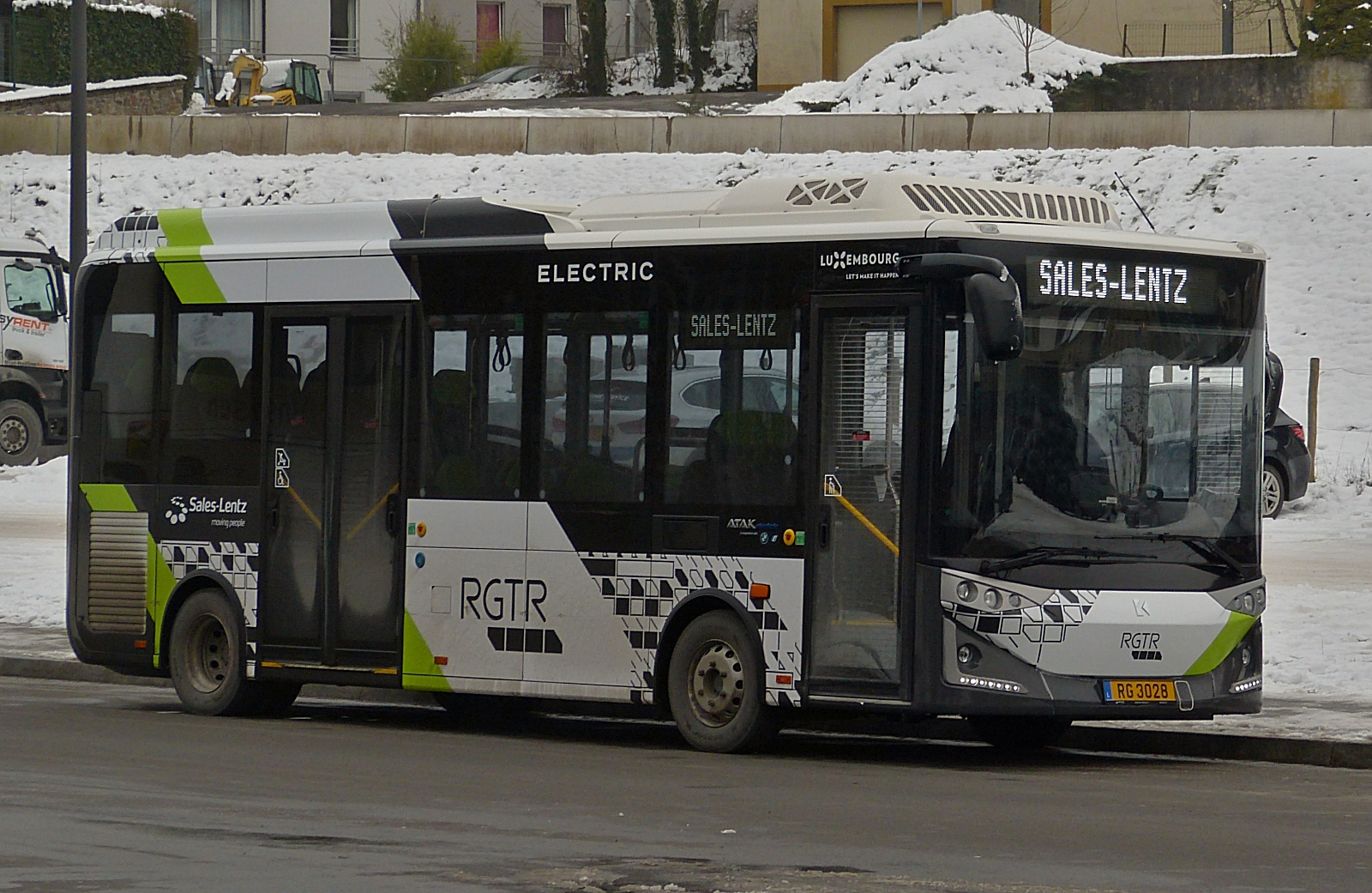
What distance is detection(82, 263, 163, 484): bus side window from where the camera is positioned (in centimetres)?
1562

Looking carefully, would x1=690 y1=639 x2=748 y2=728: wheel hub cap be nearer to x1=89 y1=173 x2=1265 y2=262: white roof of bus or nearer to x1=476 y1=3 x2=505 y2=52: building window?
x1=89 y1=173 x2=1265 y2=262: white roof of bus

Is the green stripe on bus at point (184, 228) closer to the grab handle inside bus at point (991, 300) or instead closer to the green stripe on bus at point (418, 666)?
the green stripe on bus at point (418, 666)

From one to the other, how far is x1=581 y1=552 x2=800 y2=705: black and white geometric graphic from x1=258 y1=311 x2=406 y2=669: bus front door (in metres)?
1.64

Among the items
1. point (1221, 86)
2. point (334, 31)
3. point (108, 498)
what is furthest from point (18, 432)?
point (334, 31)

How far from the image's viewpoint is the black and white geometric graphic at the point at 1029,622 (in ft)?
39.3

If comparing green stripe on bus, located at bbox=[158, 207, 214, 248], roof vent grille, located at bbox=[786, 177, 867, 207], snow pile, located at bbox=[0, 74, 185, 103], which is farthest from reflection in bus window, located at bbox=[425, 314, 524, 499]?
snow pile, located at bbox=[0, 74, 185, 103]

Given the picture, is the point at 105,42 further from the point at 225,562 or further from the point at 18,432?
the point at 225,562

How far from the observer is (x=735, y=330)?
42.3ft

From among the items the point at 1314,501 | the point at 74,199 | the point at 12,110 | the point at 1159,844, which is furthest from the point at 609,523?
the point at 12,110

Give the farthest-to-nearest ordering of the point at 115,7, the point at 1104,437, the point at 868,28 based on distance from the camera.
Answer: the point at 868,28
the point at 115,7
the point at 1104,437

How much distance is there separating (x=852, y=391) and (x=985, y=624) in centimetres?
143

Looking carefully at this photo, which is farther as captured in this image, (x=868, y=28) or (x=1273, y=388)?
(x=868, y=28)

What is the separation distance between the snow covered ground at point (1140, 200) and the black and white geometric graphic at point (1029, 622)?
6147 millimetres

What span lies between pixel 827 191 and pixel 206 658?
532 cm
